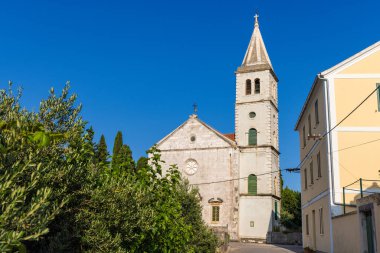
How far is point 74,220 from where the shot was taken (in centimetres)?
637

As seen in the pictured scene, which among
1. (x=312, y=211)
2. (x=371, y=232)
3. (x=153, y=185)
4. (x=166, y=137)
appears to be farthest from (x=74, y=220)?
(x=166, y=137)

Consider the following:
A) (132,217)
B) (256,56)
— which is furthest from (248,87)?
(132,217)

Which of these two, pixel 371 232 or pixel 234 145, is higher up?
pixel 234 145

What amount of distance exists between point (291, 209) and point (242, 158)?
15800 mm

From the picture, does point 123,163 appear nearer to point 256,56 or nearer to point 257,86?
point 257,86

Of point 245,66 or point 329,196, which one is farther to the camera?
point 245,66

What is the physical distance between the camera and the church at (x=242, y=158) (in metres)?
41.0

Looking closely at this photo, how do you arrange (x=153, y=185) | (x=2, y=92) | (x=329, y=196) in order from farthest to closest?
(x=329, y=196)
(x=153, y=185)
(x=2, y=92)

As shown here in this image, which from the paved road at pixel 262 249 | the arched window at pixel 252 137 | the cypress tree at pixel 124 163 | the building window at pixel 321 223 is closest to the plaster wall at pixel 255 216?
the arched window at pixel 252 137

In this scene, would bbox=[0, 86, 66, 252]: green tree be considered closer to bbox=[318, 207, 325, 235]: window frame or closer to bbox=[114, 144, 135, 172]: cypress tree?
bbox=[114, 144, 135, 172]: cypress tree

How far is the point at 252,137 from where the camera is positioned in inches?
1724

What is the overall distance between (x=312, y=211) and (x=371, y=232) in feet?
38.5

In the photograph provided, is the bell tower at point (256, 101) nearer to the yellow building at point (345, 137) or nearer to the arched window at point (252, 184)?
the arched window at point (252, 184)

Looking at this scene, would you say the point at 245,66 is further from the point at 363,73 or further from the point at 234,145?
the point at 363,73
